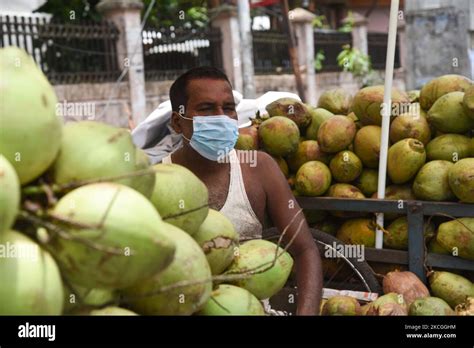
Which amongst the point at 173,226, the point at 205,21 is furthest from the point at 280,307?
the point at 205,21

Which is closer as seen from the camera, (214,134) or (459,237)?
(214,134)

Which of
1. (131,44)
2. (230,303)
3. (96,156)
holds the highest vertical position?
(131,44)

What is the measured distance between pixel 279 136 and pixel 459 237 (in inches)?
36.8

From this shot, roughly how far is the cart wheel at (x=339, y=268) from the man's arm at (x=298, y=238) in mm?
193

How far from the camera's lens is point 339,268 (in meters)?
3.18

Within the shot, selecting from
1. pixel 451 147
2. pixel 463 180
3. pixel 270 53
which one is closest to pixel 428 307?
pixel 463 180

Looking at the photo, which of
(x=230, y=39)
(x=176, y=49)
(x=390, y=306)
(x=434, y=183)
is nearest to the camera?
(x=390, y=306)

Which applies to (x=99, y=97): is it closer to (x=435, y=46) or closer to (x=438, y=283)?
(x=435, y=46)

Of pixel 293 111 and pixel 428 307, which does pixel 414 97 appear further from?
pixel 428 307

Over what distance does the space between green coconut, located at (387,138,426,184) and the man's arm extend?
630 mm

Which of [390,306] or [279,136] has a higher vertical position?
[279,136]

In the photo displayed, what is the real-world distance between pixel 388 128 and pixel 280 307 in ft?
3.14

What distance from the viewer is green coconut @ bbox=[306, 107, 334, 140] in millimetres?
3547

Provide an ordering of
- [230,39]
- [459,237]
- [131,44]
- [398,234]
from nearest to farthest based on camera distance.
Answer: [459,237] → [398,234] → [131,44] → [230,39]
